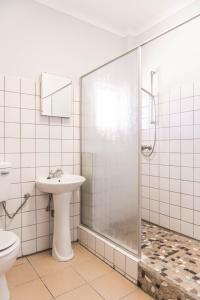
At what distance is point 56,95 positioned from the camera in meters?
2.27

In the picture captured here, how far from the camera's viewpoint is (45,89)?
2182 mm

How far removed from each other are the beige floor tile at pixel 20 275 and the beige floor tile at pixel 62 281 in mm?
134

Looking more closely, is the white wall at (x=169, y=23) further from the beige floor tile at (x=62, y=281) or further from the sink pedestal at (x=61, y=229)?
the beige floor tile at (x=62, y=281)

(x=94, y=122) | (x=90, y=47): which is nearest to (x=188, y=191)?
(x=94, y=122)

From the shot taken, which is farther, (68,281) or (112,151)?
(112,151)

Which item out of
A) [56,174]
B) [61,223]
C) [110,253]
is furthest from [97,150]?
[110,253]

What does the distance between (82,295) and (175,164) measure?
5.09ft

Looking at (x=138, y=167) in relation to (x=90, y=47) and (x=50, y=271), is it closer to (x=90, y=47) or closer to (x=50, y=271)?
(x=50, y=271)

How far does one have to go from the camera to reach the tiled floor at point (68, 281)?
5.20 ft

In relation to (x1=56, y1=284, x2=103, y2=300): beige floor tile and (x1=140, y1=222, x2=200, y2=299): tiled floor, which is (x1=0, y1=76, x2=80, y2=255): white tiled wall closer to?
(x1=56, y1=284, x2=103, y2=300): beige floor tile

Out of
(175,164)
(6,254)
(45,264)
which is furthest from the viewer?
(175,164)

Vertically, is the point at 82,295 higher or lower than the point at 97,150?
lower

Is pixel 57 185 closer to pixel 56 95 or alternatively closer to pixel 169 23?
pixel 56 95

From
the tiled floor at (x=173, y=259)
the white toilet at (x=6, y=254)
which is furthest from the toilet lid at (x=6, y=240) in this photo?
the tiled floor at (x=173, y=259)
